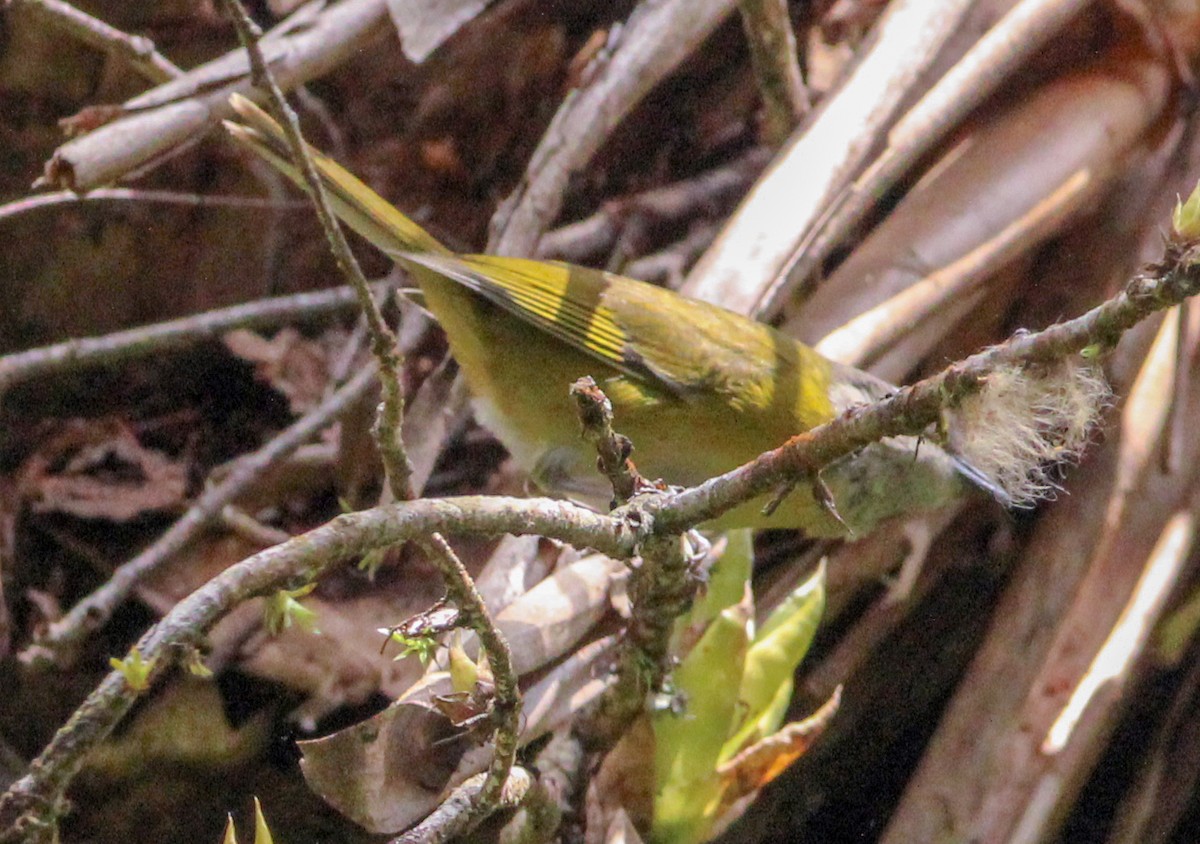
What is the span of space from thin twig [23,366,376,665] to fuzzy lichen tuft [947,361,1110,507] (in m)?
1.74

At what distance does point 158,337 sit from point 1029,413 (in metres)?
2.24

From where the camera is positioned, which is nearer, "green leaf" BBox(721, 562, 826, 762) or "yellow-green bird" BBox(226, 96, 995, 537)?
"green leaf" BBox(721, 562, 826, 762)

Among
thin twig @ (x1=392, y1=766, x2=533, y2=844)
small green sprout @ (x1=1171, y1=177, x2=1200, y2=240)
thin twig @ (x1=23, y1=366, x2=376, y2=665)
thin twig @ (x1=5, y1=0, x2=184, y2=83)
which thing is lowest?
thin twig @ (x1=392, y1=766, x2=533, y2=844)

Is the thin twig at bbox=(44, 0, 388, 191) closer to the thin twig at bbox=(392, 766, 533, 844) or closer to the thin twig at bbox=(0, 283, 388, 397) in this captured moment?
the thin twig at bbox=(0, 283, 388, 397)

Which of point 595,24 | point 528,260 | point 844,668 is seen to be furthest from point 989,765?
point 595,24

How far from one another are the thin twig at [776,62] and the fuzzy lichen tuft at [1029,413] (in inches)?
73.7

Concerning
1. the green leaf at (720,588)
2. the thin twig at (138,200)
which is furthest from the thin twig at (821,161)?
the thin twig at (138,200)

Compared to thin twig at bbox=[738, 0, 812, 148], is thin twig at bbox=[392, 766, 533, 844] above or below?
below

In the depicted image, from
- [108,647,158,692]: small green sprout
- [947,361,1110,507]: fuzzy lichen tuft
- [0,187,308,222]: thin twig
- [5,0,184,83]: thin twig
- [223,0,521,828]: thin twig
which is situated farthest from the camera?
[0,187,308,222]: thin twig

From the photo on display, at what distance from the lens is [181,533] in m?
2.52

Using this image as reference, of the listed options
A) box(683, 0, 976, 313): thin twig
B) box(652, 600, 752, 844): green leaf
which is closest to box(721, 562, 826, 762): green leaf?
box(652, 600, 752, 844): green leaf

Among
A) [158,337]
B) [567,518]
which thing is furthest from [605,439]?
[158,337]

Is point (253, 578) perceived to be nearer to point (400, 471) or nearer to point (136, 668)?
point (136, 668)

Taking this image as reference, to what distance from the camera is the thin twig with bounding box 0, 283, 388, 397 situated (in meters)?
2.63
